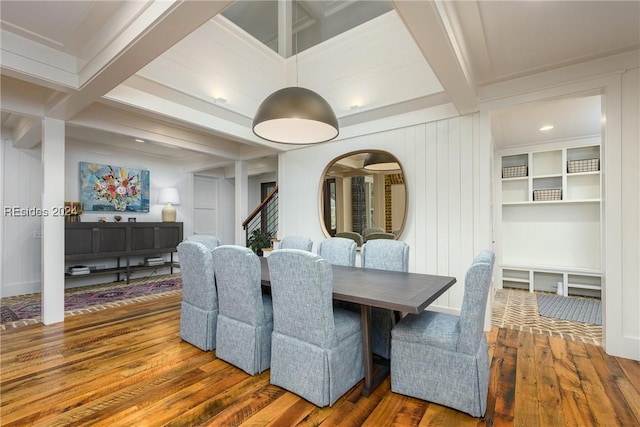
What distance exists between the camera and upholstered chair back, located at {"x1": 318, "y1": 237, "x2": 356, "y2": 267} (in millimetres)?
3271

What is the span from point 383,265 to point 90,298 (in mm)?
4241

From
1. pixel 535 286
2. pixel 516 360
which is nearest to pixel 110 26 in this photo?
pixel 516 360

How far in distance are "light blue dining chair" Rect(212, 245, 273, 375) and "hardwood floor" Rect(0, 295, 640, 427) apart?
13 centimetres

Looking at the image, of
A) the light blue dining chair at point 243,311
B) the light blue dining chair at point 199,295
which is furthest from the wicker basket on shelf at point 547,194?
the light blue dining chair at point 199,295

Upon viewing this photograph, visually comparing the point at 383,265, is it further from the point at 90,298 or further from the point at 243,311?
the point at 90,298

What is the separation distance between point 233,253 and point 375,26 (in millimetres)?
2787

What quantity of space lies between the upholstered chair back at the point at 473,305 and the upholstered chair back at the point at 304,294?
765 mm

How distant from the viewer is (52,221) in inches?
133

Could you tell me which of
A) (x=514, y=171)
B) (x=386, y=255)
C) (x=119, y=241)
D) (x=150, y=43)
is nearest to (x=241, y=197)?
(x=119, y=241)

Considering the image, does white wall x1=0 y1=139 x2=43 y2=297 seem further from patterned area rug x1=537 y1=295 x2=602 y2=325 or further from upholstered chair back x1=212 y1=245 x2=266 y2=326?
patterned area rug x1=537 y1=295 x2=602 y2=325

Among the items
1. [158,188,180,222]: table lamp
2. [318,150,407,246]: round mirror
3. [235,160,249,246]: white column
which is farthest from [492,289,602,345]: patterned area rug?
[158,188,180,222]: table lamp

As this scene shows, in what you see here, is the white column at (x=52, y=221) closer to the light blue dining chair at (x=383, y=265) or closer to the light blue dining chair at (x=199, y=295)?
the light blue dining chair at (x=199, y=295)

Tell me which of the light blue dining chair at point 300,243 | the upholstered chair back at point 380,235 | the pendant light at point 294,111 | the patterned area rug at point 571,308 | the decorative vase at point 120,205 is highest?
the pendant light at point 294,111

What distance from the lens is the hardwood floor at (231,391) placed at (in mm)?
1774
